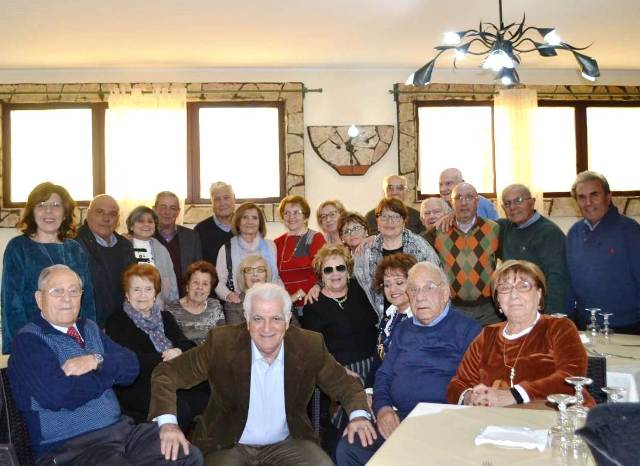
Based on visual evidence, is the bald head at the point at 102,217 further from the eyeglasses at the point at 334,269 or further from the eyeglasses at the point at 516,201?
the eyeglasses at the point at 516,201

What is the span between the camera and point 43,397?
2443 millimetres

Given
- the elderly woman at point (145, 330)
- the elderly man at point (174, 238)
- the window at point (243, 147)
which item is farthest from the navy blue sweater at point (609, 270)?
the window at point (243, 147)

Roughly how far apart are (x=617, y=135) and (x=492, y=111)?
4.81 feet

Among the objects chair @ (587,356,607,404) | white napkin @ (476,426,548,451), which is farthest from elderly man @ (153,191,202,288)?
white napkin @ (476,426,548,451)

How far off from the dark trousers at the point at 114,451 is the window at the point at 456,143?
499cm

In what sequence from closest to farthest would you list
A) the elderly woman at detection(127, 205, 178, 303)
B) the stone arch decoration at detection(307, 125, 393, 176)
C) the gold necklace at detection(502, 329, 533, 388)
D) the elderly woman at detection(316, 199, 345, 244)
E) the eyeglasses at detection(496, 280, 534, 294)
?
the gold necklace at detection(502, 329, 533, 388)
the eyeglasses at detection(496, 280, 534, 294)
the elderly woman at detection(127, 205, 178, 303)
the elderly woman at detection(316, 199, 345, 244)
the stone arch decoration at detection(307, 125, 393, 176)

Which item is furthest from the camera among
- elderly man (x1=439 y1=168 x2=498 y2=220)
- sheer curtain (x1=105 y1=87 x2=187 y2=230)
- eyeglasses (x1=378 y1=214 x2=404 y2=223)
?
sheer curtain (x1=105 y1=87 x2=187 y2=230)

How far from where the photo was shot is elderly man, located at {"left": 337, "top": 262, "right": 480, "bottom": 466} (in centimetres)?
284

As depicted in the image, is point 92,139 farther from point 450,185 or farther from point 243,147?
point 450,185

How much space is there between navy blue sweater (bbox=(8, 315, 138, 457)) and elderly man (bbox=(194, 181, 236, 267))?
2222 millimetres

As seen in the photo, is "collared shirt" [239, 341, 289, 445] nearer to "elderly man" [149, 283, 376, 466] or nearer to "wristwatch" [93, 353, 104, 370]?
"elderly man" [149, 283, 376, 466]

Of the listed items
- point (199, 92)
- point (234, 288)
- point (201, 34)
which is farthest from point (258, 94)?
point (234, 288)

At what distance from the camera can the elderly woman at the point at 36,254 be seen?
11.6 feet

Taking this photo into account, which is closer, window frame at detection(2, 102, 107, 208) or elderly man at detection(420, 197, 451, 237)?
elderly man at detection(420, 197, 451, 237)
